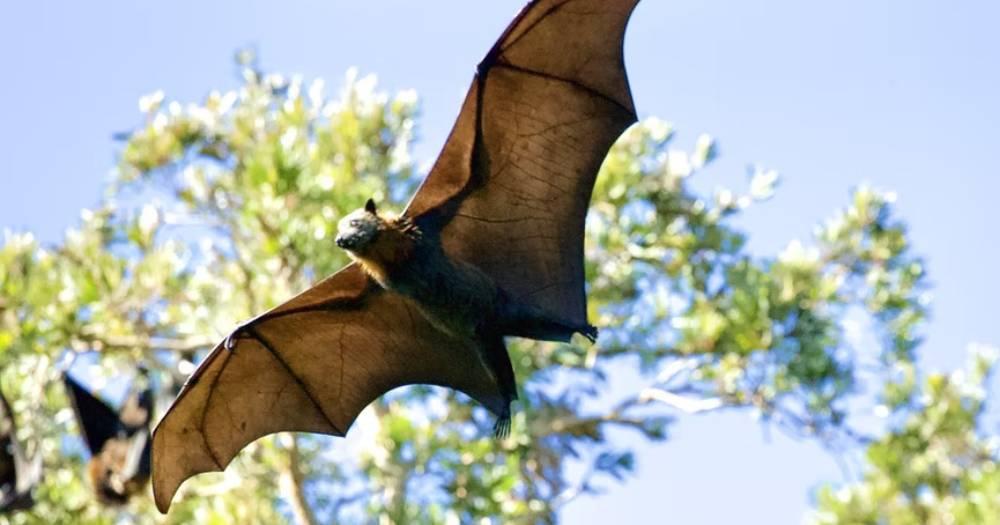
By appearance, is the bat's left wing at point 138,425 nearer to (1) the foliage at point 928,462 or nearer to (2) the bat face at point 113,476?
(2) the bat face at point 113,476

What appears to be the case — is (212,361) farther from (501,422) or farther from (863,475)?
(863,475)

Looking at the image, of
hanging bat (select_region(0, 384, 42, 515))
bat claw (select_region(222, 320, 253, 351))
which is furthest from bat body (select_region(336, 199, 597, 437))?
hanging bat (select_region(0, 384, 42, 515))

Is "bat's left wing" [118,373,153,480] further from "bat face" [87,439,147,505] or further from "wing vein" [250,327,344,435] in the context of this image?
"wing vein" [250,327,344,435]

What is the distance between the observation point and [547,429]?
9.91 metres

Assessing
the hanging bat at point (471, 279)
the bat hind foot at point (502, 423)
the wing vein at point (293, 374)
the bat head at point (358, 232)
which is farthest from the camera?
the wing vein at point (293, 374)

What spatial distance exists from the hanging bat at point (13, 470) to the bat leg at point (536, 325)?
5.15 metres

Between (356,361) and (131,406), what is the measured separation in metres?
5.42

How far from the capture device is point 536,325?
5219mm

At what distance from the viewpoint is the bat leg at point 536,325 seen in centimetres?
517

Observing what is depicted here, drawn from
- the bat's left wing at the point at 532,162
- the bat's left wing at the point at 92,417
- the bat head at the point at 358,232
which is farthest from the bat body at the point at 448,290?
the bat's left wing at the point at 92,417

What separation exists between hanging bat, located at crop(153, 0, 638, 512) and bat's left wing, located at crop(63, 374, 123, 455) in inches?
187

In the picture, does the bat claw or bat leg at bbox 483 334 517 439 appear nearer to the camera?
A: bat leg at bbox 483 334 517 439

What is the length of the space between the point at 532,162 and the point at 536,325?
2.37ft

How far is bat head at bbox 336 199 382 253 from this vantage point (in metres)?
4.75
